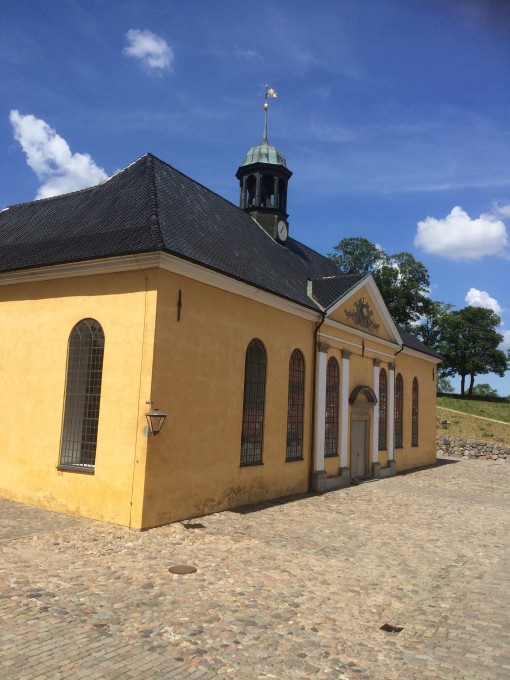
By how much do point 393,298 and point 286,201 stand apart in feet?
93.9

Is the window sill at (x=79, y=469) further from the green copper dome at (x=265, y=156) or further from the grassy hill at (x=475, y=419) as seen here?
the grassy hill at (x=475, y=419)

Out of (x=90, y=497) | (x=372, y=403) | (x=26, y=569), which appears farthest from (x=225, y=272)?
(x=372, y=403)

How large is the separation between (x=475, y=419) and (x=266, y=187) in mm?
29543

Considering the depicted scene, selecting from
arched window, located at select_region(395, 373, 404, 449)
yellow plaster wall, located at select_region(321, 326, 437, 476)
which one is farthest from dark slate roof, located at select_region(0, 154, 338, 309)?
arched window, located at select_region(395, 373, 404, 449)

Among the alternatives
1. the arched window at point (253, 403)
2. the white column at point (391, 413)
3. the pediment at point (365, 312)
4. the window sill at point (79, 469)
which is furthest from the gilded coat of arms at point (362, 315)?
the window sill at point (79, 469)

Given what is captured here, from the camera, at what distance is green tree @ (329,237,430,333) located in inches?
1914

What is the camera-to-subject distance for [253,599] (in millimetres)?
7355

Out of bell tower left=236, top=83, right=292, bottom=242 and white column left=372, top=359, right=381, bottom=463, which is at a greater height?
bell tower left=236, top=83, right=292, bottom=242

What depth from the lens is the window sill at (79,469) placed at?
11633 millimetres

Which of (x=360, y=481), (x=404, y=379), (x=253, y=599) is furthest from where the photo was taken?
(x=404, y=379)

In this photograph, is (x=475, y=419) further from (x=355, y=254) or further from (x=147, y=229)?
(x=147, y=229)

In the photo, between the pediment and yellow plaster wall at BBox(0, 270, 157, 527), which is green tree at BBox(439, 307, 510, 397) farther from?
yellow plaster wall at BBox(0, 270, 157, 527)

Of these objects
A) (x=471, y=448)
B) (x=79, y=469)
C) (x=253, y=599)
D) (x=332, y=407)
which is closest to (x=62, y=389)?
(x=79, y=469)

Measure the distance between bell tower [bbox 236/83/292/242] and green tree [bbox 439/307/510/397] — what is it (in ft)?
154
